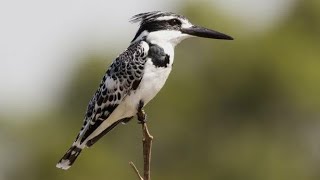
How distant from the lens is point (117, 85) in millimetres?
12758

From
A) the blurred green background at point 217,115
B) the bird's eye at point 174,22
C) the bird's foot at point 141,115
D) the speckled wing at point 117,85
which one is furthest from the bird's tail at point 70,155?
the blurred green background at point 217,115

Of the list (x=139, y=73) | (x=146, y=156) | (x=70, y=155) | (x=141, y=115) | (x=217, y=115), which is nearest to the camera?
(x=146, y=156)

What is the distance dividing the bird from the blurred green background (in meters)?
19.6

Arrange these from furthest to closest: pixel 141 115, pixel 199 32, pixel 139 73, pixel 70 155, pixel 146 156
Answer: pixel 70 155
pixel 199 32
pixel 139 73
pixel 141 115
pixel 146 156

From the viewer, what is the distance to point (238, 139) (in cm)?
3700

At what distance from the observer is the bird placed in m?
12.5

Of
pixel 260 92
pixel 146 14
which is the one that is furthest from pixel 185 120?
pixel 146 14

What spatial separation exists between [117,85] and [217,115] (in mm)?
26185

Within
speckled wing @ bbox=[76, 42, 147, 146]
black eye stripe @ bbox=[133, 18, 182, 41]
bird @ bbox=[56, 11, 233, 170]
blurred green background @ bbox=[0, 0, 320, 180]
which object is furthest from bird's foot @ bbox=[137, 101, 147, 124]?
blurred green background @ bbox=[0, 0, 320, 180]

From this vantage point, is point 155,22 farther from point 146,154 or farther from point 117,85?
point 146,154

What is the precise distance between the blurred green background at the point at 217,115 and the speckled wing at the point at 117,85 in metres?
19.6

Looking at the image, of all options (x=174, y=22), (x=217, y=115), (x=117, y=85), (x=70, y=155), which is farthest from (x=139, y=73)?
(x=217, y=115)

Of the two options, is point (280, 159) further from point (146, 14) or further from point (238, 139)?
point (146, 14)

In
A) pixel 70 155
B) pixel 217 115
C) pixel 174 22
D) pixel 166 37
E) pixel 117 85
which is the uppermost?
pixel 174 22
